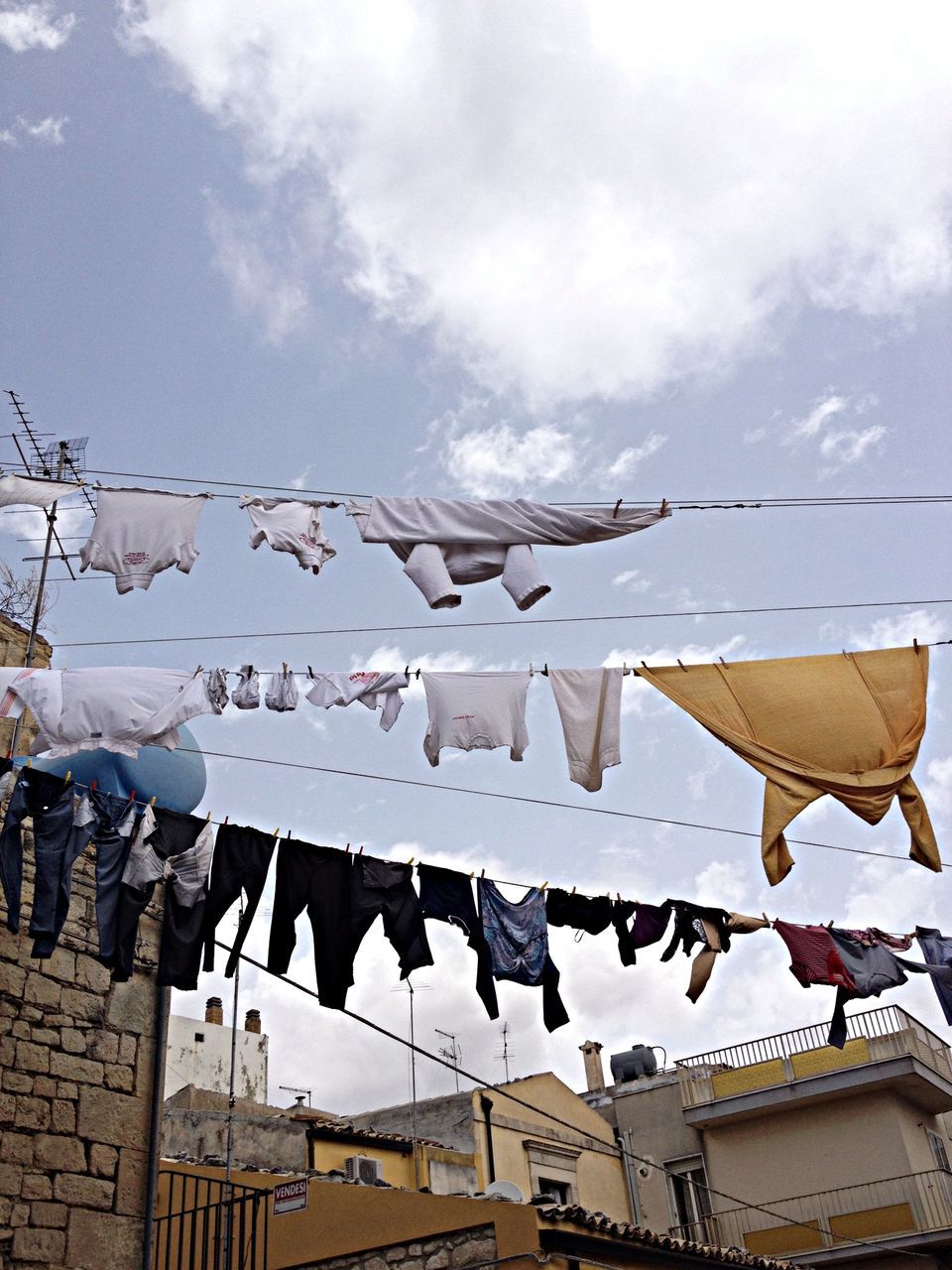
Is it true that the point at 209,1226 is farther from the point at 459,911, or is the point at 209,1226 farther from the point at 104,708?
the point at 104,708

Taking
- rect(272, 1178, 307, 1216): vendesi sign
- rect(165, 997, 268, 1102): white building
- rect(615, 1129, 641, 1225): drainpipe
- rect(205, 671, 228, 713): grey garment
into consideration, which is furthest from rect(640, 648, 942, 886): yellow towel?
rect(165, 997, 268, 1102): white building

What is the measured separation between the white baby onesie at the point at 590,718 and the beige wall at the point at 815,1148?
42.8ft

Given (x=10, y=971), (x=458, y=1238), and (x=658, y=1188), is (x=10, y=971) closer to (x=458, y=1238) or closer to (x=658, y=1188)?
(x=458, y=1238)

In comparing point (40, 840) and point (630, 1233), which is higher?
point (40, 840)

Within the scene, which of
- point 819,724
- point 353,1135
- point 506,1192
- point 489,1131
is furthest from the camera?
point 489,1131

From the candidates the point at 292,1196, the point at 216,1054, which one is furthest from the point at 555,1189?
the point at 216,1054

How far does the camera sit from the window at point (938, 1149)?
704 inches

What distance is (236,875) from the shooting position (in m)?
7.20

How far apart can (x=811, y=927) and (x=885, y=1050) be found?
1012cm

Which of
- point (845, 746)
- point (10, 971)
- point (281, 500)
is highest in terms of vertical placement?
point (281, 500)

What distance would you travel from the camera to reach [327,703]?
25.1 ft

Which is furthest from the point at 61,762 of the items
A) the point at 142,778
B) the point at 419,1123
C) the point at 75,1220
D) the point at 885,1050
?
the point at 885,1050

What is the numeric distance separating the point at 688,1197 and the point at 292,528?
1602cm

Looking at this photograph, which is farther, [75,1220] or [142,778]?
[142,778]
